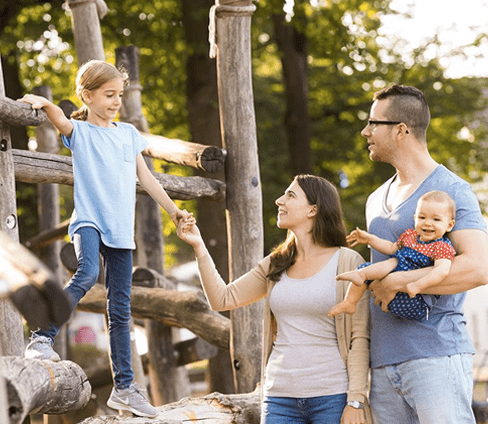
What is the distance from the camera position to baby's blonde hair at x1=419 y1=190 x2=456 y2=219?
12.1 feet

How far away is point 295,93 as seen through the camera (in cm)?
1477

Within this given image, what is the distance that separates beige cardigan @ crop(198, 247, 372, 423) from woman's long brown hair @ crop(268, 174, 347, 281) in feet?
0.22

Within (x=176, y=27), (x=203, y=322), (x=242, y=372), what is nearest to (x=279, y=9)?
(x=176, y=27)

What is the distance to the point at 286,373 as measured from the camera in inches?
159

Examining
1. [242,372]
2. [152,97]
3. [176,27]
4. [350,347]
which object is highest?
[176,27]

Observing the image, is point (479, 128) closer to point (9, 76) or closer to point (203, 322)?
point (9, 76)

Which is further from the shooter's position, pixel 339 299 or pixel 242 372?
pixel 242 372

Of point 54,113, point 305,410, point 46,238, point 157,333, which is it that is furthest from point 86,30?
point 305,410

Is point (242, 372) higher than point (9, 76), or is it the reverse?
point (9, 76)

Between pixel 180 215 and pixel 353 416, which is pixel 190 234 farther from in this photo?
pixel 353 416

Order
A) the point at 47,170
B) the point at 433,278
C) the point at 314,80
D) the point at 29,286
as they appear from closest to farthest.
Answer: the point at 29,286 → the point at 433,278 → the point at 47,170 → the point at 314,80

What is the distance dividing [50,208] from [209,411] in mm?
5266

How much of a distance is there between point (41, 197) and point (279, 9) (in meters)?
5.30

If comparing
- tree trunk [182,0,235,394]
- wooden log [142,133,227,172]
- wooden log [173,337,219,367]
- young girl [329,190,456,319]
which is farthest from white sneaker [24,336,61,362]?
tree trunk [182,0,235,394]
